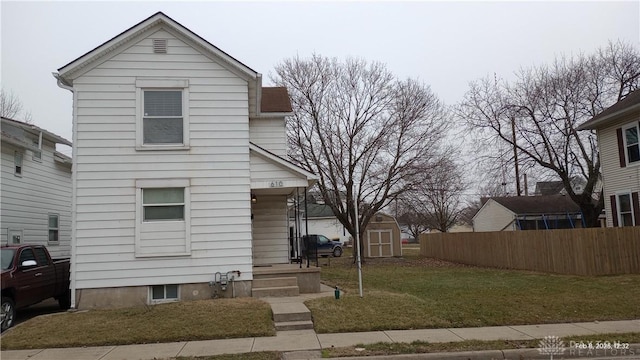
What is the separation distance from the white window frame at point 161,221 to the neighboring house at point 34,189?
242 inches

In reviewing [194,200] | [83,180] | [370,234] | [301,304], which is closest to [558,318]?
[301,304]

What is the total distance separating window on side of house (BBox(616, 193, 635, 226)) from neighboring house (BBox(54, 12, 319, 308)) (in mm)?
16045

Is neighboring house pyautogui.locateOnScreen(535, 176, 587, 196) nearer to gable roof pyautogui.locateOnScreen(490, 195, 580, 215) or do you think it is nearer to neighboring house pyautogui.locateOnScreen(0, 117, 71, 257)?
gable roof pyautogui.locateOnScreen(490, 195, 580, 215)

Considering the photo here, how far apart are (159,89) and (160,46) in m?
1.11

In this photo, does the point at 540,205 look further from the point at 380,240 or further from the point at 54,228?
the point at 54,228

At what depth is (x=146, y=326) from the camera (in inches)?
371

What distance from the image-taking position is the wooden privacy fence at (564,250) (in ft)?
56.6

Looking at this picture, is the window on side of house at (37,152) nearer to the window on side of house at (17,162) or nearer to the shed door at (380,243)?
the window on side of house at (17,162)

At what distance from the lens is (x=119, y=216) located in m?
12.0

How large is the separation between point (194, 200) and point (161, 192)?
2.81 feet

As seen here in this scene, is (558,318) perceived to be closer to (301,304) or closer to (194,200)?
(301,304)

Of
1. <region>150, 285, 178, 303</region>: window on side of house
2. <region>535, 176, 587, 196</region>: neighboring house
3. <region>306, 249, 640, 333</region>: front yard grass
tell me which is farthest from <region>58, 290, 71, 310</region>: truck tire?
<region>535, 176, 587, 196</region>: neighboring house

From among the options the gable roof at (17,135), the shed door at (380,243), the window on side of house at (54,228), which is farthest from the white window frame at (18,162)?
the shed door at (380,243)

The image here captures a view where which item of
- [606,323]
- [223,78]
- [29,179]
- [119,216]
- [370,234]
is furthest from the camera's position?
[370,234]
